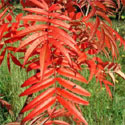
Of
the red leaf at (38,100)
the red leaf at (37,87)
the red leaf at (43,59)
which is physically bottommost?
the red leaf at (38,100)

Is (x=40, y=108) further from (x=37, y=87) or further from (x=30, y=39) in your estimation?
(x=30, y=39)

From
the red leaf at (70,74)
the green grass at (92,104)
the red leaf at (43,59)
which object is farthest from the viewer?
the green grass at (92,104)

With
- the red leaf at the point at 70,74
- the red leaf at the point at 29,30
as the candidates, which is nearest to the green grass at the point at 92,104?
the red leaf at the point at 70,74

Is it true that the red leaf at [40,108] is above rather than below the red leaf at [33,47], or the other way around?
below

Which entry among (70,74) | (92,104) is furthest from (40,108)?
(92,104)

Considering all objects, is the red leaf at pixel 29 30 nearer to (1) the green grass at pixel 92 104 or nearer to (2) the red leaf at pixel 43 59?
(2) the red leaf at pixel 43 59

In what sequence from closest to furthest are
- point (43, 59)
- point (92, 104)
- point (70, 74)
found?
point (43, 59) → point (70, 74) → point (92, 104)

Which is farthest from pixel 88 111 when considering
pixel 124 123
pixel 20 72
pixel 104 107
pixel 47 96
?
pixel 47 96

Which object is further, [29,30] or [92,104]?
[92,104]

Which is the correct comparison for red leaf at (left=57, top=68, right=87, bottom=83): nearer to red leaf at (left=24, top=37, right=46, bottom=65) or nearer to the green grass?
red leaf at (left=24, top=37, right=46, bottom=65)

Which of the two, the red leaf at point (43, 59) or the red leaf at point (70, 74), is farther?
the red leaf at point (70, 74)

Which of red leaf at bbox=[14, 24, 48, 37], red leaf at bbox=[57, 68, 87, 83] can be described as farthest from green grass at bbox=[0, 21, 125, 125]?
red leaf at bbox=[14, 24, 48, 37]

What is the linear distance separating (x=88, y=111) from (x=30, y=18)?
1.31m

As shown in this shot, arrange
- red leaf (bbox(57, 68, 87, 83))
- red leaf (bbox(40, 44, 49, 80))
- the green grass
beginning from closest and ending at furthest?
red leaf (bbox(40, 44, 49, 80))
red leaf (bbox(57, 68, 87, 83))
the green grass
